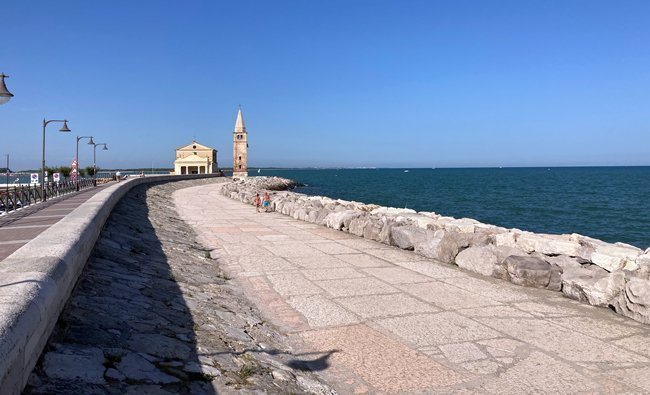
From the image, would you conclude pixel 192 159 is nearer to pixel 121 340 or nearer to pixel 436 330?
pixel 436 330

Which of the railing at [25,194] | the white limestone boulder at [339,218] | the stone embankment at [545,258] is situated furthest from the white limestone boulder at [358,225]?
the railing at [25,194]

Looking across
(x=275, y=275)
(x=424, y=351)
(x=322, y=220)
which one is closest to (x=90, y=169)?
(x=322, y=220)

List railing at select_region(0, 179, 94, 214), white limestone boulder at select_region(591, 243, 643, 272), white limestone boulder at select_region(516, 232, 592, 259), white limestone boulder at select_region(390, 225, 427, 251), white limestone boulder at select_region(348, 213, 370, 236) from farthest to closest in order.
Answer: railing at select_region(0, 179, 94, 214)
white limestone boulder at select_region(348, 213, 370, 236)
white limestone boulder at select_region(390, 225, 427, 251)
white limestone boulder at select_region(516, 232, 592, 259)
white limestone boulder at select_region(591, 243, 643, 272)

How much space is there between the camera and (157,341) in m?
3.81

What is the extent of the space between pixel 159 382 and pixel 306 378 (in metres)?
1.27

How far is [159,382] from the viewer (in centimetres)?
312

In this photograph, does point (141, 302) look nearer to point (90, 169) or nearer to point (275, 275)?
point (275, 275)

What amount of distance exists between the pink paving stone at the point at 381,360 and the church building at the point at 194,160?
2957 inches

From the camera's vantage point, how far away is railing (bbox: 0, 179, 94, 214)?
1352cm

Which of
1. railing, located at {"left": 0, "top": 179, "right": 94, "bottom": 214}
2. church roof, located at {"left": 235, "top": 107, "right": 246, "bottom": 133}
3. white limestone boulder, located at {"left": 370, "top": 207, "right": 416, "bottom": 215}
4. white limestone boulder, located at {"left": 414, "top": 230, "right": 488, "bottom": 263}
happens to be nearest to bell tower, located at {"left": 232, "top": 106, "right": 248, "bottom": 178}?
church roof, located at {"left": 235, "top": 107, "right": 246, "bottom": 133}

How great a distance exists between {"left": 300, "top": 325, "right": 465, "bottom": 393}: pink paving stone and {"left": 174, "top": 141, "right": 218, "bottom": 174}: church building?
75111mm

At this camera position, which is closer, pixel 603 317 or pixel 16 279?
pixel 16 279

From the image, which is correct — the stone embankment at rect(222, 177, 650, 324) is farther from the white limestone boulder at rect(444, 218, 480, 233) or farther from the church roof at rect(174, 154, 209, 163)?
the church roof at rect(174, 154, 209, 163)

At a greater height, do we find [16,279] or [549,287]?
[16,279]
